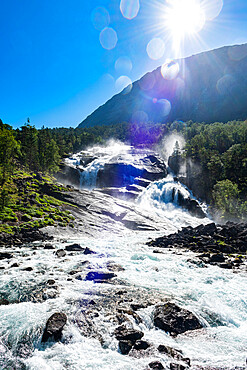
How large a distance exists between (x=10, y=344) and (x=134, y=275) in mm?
9035

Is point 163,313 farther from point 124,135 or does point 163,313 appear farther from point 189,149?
point 124,135

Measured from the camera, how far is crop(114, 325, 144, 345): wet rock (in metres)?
7.32

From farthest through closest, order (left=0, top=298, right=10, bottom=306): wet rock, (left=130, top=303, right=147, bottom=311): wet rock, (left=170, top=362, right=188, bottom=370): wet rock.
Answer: (left=0, top=298, right=10, bottom=306): wet rock
(left=130, top=303, right=147, bottom=311): wet rock
(left=170, top=362, right=188, bottom=370): wet rock

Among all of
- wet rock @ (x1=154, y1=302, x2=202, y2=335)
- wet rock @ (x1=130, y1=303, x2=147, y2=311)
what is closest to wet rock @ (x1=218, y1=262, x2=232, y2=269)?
wet rock @ (x1=154, y1=302, x2=202, y2=335)

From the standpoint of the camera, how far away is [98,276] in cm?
1361

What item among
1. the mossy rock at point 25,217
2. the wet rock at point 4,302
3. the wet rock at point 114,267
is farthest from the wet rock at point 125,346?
the mossy rock at point 25,217

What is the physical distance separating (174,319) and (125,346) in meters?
2.83

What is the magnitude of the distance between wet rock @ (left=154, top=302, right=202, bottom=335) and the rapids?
0.82 feet

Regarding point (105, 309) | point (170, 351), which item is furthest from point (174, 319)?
point (105, 309)

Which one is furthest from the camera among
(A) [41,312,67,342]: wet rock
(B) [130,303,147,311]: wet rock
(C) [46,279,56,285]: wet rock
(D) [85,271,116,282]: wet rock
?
(D) [85,271,116,282]: wet rock

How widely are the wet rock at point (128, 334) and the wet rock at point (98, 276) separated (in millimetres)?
5673

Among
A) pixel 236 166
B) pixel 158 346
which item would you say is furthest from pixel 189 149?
pixel 158 346

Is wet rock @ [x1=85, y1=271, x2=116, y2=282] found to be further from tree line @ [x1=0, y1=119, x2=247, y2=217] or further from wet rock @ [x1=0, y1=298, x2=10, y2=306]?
tree line @ [x1=0, y1=119, x2=247, y2=217]

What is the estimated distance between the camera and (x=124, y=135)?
18850 centimetres
